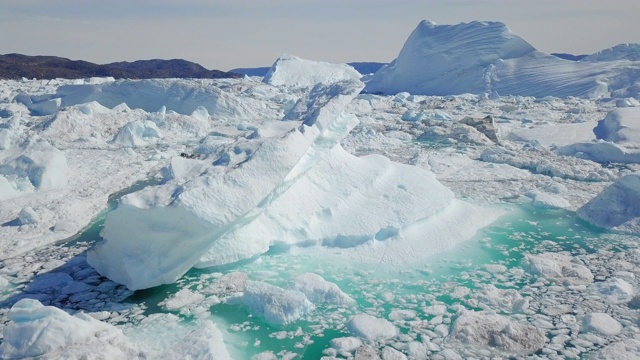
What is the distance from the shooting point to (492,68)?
790 inches

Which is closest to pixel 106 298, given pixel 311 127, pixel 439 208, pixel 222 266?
pixel 222 266

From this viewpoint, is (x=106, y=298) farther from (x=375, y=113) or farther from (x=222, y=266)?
(x=375, y=113)

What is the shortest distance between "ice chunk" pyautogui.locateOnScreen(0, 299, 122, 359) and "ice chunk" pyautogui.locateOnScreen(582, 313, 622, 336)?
8.59ft

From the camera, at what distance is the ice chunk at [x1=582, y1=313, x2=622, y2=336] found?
9.29 feet

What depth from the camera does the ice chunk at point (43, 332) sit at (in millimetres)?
2350

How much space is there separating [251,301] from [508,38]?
19720mm

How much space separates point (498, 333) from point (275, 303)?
1.31m

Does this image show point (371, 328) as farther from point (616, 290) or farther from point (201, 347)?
point (616, 290)

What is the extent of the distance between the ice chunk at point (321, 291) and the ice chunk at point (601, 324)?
139cm

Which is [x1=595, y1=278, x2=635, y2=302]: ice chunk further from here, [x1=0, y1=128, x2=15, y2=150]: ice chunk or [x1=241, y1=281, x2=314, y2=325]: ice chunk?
[x1=0, y1=128, x2=15, y2=150]: ice chunk

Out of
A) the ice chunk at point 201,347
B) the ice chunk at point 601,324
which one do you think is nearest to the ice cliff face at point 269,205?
the ice chunk at point 201,347

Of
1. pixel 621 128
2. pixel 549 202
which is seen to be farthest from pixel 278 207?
pixel 621 128

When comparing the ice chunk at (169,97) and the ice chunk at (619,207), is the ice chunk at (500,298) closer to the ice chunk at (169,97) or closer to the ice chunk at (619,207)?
the ice chunk at (619,207)

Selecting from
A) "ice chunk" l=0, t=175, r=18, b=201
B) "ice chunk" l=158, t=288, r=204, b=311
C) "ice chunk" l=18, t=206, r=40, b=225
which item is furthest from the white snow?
"ice chunk" l=0, t=175, r=18, b=201
